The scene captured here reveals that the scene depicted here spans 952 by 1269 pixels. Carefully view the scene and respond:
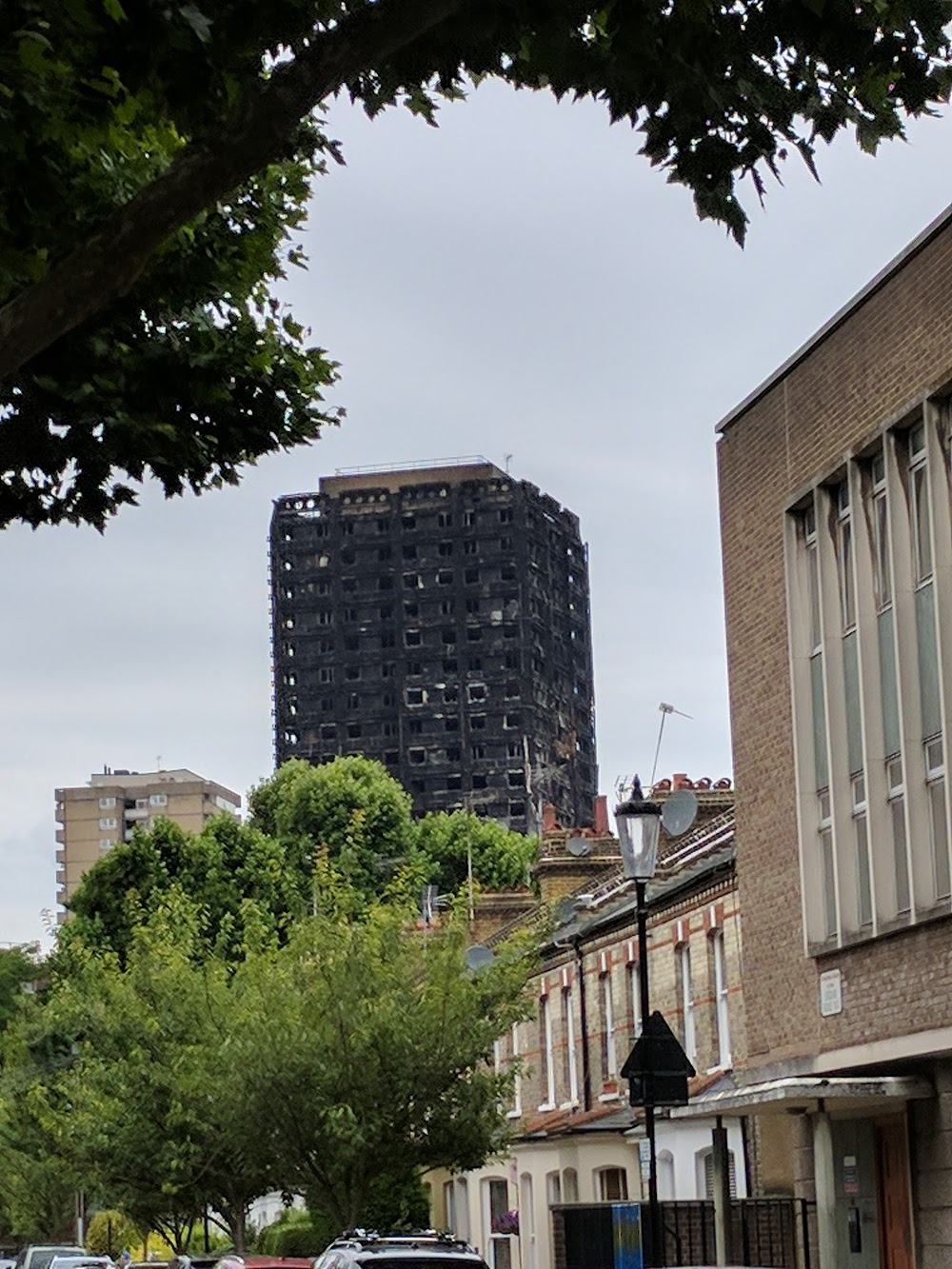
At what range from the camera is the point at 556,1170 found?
4431 cm

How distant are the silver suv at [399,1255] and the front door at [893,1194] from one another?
575 centimetres

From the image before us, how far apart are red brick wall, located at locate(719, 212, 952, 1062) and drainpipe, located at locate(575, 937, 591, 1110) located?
1472cm

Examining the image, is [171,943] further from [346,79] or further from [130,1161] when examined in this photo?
[346,79]

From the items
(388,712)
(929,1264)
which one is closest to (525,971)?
(929,1264)

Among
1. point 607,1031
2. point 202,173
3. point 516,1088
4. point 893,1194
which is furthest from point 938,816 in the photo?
point 516,1088

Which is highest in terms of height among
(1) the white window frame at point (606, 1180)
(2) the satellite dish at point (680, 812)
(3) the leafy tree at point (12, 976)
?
(3) the leafy tree at point (12, 976)

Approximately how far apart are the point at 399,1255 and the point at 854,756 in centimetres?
832

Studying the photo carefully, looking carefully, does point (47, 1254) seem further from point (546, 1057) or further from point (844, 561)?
point (844, 561)

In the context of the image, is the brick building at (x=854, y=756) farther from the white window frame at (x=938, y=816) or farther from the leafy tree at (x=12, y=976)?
the leafy tree at (x=12, y=976)

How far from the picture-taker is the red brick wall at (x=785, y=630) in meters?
24.6

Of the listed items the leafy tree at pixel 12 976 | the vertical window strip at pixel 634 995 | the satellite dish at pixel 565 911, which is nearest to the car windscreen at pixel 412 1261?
the vertical window strip at pixel 634 995

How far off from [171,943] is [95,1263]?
672 cm

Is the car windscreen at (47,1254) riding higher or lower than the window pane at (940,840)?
lower

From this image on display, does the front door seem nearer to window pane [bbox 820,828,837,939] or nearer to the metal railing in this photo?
the metal railing
